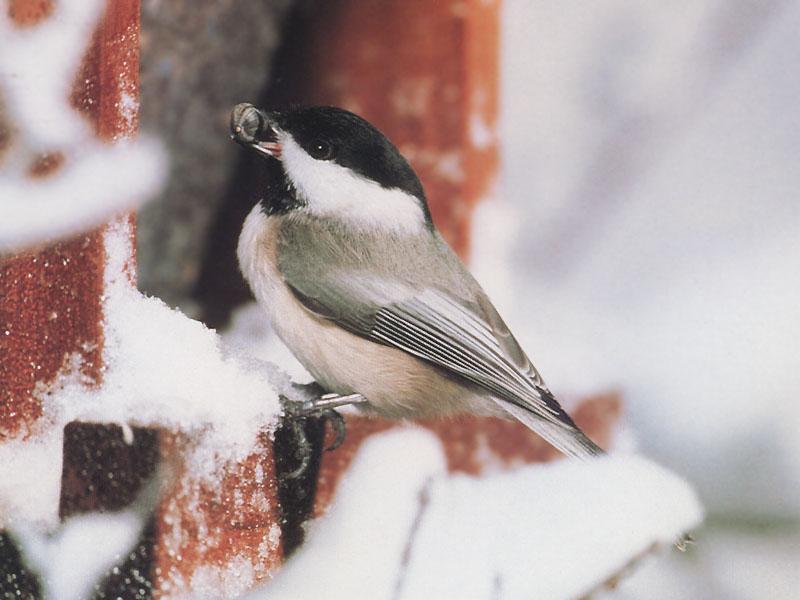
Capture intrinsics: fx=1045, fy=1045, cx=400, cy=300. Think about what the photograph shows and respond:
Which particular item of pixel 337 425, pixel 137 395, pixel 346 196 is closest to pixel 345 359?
pixel 337 425

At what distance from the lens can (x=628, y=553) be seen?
990mm

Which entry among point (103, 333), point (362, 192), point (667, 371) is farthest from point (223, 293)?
point (667, 371)

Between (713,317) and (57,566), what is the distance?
2.17ft

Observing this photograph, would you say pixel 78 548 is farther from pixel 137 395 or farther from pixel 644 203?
pixel 644 203

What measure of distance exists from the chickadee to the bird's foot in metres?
0.02

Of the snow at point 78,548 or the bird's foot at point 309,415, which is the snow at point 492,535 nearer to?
the bird's foot at point 309,415

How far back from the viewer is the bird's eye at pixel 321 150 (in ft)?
3.42

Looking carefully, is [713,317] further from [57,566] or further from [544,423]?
[57,566]

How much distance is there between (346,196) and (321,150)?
0.23 feet

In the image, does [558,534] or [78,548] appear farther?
[558,534]

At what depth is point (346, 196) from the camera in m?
1.10

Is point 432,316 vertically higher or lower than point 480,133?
lower

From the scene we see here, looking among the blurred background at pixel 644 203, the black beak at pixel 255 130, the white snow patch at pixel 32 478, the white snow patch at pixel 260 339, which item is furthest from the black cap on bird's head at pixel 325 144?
the white snow patch at pixel 32 478

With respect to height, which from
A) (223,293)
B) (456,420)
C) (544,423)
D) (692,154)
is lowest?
(223,293)
